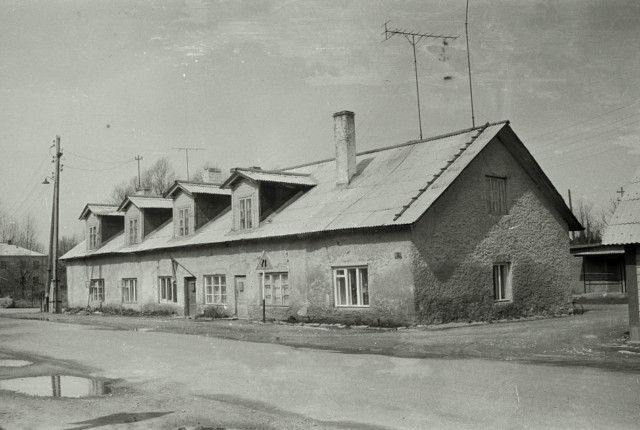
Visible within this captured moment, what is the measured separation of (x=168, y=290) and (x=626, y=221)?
2144 centimetres

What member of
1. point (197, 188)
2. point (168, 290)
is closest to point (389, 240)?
point (197, 188)

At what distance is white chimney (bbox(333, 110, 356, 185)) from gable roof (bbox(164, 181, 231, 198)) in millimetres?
7811

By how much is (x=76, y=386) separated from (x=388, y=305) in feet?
36.3

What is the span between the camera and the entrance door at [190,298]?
94.9 ft

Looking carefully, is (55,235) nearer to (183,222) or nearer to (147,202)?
(147,202)

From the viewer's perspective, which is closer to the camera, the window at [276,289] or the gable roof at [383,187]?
the gable roof at [383,187]

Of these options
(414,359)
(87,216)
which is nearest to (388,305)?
(414,359)

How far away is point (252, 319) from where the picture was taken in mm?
25109

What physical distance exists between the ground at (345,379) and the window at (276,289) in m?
5.70

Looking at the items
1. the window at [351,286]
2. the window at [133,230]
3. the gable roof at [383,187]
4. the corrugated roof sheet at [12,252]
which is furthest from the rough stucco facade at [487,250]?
the corrugated roof sheet at [12,252]

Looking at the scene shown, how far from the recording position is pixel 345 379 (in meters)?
10.2

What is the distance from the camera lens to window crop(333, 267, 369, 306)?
20.8 m

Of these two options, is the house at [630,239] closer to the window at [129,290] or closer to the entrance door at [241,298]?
the entrance door at [241,298]

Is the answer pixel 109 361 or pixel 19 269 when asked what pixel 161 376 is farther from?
pixel 19 269
